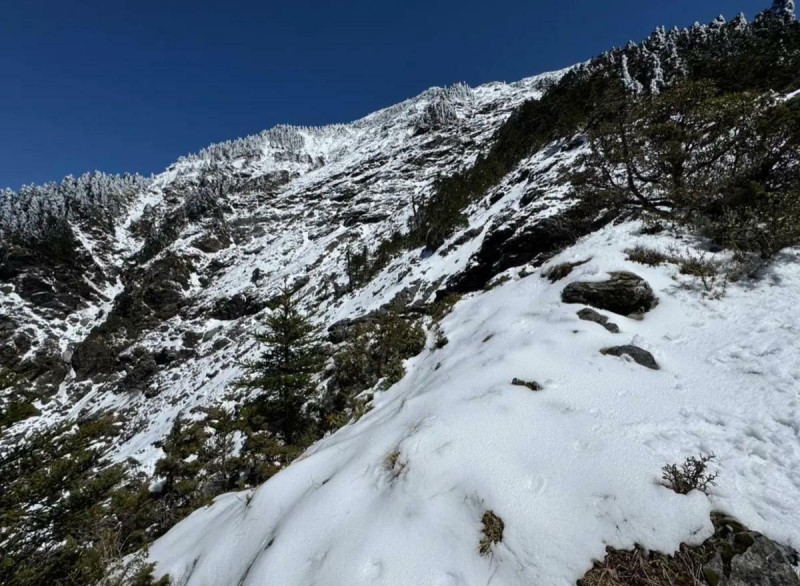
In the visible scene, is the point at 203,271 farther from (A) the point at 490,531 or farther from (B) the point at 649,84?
(A) the point at 490,531

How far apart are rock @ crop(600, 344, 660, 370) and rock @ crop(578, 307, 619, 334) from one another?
25.9 inches

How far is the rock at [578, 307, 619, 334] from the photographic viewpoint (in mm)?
6741

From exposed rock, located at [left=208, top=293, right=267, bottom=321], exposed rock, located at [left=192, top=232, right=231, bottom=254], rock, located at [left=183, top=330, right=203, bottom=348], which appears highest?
exposed rock, located at [left=192, top=232, right=231, bottom=254]

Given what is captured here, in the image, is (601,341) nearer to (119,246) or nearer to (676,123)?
(676,123)

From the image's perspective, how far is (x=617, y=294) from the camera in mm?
7699

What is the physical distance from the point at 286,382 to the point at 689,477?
12.9 m

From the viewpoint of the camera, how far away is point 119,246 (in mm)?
125938

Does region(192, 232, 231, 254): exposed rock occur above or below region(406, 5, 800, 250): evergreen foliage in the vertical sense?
above

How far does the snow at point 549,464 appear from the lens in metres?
3.27

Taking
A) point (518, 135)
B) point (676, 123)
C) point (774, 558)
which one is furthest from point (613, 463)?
point (518, 135)

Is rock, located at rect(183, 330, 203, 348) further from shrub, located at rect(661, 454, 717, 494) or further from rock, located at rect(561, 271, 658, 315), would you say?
shrub, located at rect(661, 454, 717, 494)

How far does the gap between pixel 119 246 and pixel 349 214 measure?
323 ft

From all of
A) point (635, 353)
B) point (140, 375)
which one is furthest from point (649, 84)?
point (140, 375)

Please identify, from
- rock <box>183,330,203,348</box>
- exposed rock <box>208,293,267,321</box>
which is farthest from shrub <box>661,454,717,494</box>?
rock <box>183,330,203,348</box>
